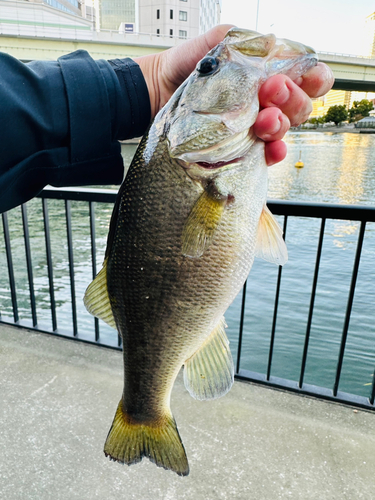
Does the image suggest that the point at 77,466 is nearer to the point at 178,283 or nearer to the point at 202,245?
the point at 178,283

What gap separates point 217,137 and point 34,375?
273 centimetres

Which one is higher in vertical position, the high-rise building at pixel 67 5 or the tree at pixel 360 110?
the high-rise building at pixel 67 5

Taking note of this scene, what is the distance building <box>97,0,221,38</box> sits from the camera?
65.3 m

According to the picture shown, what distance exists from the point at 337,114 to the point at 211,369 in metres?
86.3

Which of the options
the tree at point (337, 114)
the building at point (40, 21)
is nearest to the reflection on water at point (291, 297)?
the building at point (40, 21)

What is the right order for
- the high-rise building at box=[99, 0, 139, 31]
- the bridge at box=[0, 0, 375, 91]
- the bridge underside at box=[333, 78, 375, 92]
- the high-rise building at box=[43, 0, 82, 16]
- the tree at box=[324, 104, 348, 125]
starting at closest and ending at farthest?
the bridge at box=[0, 0, 375, 91] → the bridge underside at box=[333, 78, 375, 92] → the high-rise building at box=[99, 0, 139, 31] → the tree at box=[324, 104, 348, 125] → the high-rise building at box=[43, 0, 82, 16]

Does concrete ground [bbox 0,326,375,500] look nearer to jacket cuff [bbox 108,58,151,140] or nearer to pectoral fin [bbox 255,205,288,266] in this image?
pectoral fin [bbox 255,205,288,266]

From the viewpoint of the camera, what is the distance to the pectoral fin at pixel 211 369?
1.42m

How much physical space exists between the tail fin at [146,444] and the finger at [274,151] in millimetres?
1073

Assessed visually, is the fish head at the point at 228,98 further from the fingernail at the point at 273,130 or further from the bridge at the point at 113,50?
the bridge at the point at 113,50

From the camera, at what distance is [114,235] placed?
1.33 meters

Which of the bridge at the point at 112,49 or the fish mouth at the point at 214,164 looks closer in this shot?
the fish mouth at the point at 214,164

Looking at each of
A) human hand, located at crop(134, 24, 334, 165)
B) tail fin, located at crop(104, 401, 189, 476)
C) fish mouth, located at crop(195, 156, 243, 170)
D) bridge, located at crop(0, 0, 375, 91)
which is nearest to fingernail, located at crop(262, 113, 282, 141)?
human hand, located at crop(134, 24, 334, 165)

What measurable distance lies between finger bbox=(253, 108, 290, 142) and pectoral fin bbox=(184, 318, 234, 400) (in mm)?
669
